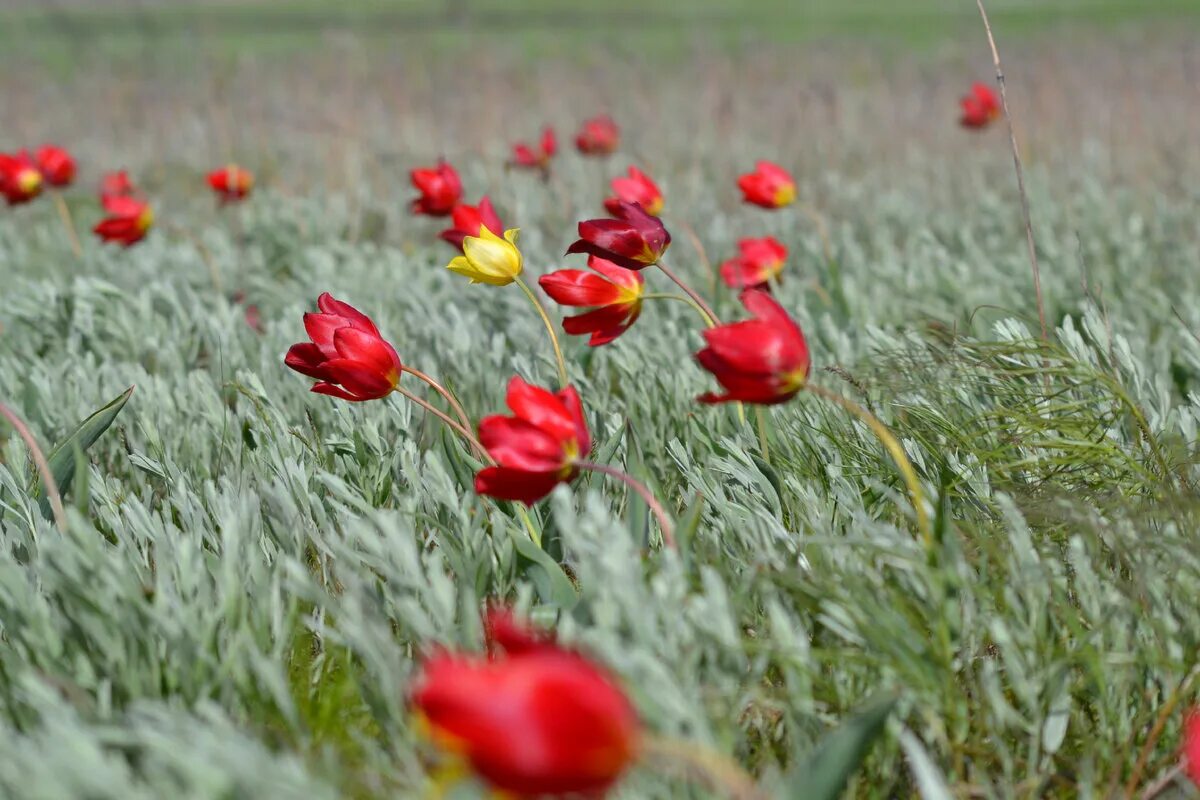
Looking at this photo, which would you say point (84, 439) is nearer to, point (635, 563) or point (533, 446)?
point (533, 446)

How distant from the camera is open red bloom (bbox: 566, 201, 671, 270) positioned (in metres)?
1.46

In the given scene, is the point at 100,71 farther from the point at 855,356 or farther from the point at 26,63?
the point at 855,356

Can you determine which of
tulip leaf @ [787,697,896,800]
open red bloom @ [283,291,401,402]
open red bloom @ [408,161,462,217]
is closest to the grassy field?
tulip leaf @ [787,697,896,800]

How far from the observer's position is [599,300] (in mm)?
1451

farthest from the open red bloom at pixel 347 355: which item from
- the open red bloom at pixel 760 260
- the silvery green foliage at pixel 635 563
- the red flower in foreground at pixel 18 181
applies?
the red flower in foreground at pixel 18 181

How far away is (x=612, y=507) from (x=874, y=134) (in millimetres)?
5166

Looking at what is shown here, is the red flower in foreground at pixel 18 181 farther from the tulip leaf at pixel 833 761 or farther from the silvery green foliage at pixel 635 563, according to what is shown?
the tulip leaf at pixel 833 761

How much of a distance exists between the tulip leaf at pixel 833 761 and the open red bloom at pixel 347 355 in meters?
0.73

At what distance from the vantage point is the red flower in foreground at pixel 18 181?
293 centimetres

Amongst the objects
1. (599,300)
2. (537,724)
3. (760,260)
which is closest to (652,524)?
(599,300)

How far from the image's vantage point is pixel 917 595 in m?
1.15

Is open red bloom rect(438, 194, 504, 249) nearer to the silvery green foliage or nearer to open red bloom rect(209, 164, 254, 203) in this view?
the silvery green foliage

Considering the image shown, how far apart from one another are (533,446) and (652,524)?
418 millimetres

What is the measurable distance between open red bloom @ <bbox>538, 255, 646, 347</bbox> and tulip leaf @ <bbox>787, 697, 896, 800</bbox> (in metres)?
0.69
